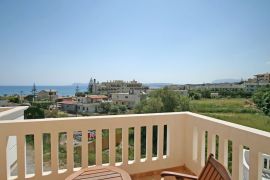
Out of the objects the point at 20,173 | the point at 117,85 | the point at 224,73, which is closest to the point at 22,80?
the point at 117,85

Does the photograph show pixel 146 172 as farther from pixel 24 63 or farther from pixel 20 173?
pixel 24 63

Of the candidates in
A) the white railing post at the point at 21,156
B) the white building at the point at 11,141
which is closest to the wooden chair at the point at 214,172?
the white railing post at the point at 21,156

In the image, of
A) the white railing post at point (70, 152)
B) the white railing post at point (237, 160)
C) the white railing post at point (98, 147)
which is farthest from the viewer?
the white railing post at point (98, 147)

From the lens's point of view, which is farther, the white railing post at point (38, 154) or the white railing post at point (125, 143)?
the white railing post at point (125, 143)

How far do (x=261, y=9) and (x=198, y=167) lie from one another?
18.3ft

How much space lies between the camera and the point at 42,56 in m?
12.3

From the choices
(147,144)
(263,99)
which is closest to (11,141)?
(147,144)

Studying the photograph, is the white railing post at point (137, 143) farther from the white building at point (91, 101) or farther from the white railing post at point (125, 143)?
the white building at point (91, 101)

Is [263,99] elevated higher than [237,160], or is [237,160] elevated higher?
[263,99]

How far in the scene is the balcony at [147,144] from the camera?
2.13 m

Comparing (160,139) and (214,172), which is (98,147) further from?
(214,172)

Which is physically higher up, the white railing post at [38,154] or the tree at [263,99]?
the tree at [263,99]

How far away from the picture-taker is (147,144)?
9.63 feet

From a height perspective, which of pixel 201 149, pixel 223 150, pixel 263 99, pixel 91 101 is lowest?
pixel 201 149
